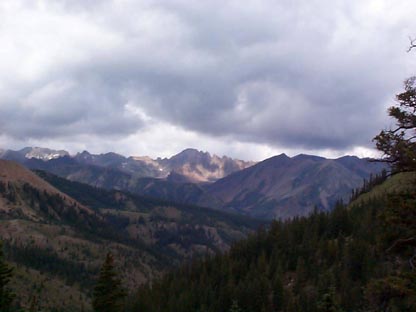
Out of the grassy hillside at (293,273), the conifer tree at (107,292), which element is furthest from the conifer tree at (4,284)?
the grassy hillside at (293,273)

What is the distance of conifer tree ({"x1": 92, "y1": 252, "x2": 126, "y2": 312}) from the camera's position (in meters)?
53.8

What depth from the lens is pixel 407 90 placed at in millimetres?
21219

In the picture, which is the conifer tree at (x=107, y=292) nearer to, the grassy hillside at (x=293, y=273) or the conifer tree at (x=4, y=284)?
the conifer tree at (x=4, y=284)

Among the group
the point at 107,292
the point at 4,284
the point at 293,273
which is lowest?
the point at 293,273

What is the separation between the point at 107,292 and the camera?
54531 mm

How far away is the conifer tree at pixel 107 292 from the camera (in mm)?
53781

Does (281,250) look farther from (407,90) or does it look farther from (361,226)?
(407,90)

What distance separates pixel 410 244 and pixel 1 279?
44261 mm

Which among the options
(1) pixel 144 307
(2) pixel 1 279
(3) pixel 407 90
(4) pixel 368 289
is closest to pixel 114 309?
(2) pixel 1 279

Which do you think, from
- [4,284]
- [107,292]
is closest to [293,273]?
[107,292]

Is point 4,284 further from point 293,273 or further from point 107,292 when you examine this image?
point 293,273

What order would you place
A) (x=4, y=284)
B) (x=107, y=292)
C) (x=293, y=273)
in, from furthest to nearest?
(x=293, y=273), (x=107, y=292), (x=4, y=284)

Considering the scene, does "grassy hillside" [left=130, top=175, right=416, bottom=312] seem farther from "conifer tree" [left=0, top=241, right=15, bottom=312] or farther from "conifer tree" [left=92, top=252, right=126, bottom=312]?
"conifer tree" [left=0, top=241, right=15, bottom=312]

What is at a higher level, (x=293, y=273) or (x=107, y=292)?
(x=107, y=292)
